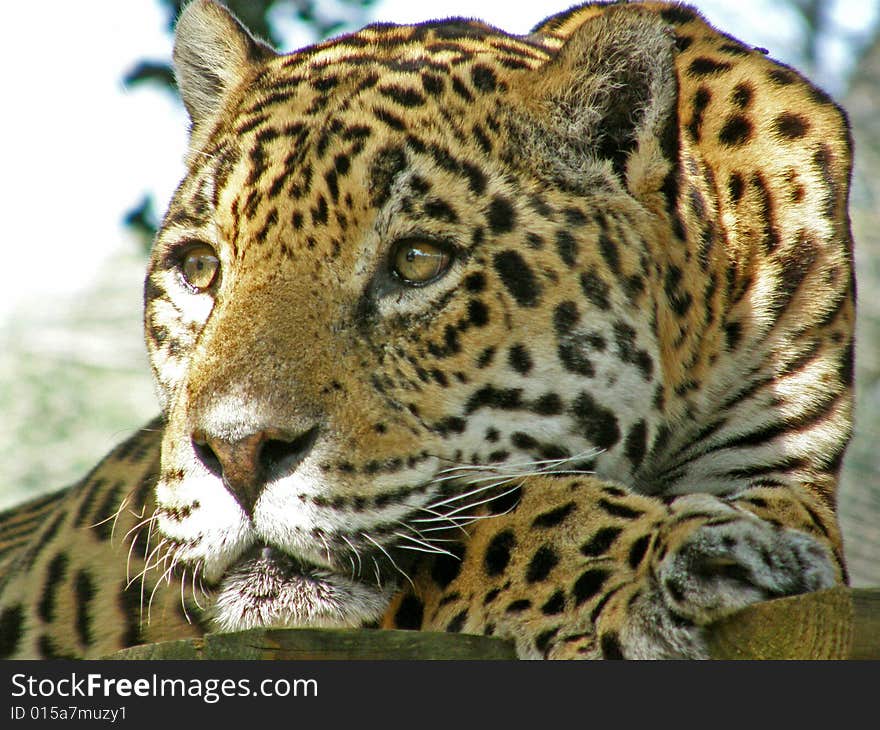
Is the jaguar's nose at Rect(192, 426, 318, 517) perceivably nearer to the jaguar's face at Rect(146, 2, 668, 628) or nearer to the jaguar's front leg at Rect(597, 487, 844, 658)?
the jaguar's face at Rect(146, 2, 668, 628)

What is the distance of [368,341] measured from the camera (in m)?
4.05

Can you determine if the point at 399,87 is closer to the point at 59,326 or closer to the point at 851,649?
the point at 851,649

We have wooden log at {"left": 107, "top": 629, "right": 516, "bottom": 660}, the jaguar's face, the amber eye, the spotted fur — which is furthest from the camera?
the amber eye

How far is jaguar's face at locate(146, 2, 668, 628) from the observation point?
375 cm

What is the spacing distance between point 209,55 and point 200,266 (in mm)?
1195

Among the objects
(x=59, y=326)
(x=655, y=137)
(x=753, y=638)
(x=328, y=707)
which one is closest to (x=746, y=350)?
(x=655, y=137)

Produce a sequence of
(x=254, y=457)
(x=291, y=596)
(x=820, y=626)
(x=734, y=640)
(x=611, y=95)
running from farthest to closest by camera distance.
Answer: (x=611, y=95) < (x=291, y=596) < (x=254, y=457) < (x=734, y=640) < (x=820, y=626)

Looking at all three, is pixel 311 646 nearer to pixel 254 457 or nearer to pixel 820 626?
pixel 254 457

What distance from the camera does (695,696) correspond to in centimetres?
276

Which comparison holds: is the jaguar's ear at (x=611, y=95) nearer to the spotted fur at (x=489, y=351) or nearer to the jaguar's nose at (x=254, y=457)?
the spotted fur at (x=489, y=351)

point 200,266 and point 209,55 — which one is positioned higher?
point 209,55

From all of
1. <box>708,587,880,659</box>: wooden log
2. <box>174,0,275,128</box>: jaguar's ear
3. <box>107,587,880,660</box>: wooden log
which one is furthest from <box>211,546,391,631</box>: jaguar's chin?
<box>174,0,275,128</box>: jaguar's ear

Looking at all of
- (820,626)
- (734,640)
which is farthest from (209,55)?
(820,626)

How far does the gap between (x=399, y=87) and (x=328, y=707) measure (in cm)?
261
